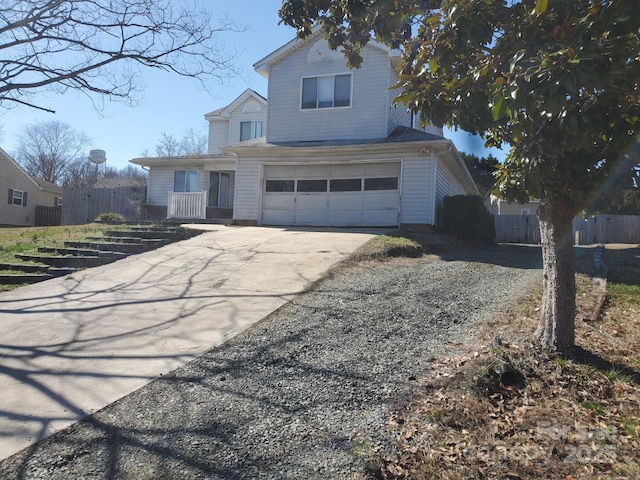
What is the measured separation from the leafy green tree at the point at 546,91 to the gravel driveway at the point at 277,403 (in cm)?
164

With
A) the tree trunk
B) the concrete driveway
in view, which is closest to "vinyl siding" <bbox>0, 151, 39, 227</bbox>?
the concrete driveway

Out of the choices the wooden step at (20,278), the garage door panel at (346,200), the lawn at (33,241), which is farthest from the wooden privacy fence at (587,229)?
the wooden step at (20,278)

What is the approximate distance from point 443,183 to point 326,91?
5290 mm

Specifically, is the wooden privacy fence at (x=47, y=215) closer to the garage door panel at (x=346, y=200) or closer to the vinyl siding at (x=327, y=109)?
the vinyl siding at (x=327, y=109)

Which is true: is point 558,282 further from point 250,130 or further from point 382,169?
point 250,130

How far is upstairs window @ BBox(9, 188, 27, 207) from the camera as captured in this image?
32144 millimetres

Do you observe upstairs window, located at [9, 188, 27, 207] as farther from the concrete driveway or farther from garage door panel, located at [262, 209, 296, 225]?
the concrete driveway

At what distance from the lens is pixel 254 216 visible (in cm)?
1706

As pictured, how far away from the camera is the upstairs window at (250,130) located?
2461 centimetres

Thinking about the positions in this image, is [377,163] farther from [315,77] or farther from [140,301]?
[140,301]

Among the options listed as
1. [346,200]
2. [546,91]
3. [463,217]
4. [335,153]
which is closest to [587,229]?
[463,217]

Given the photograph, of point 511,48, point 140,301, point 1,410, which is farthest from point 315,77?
point 1,410

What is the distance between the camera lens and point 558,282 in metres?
4.43

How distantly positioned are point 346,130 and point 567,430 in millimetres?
14089
